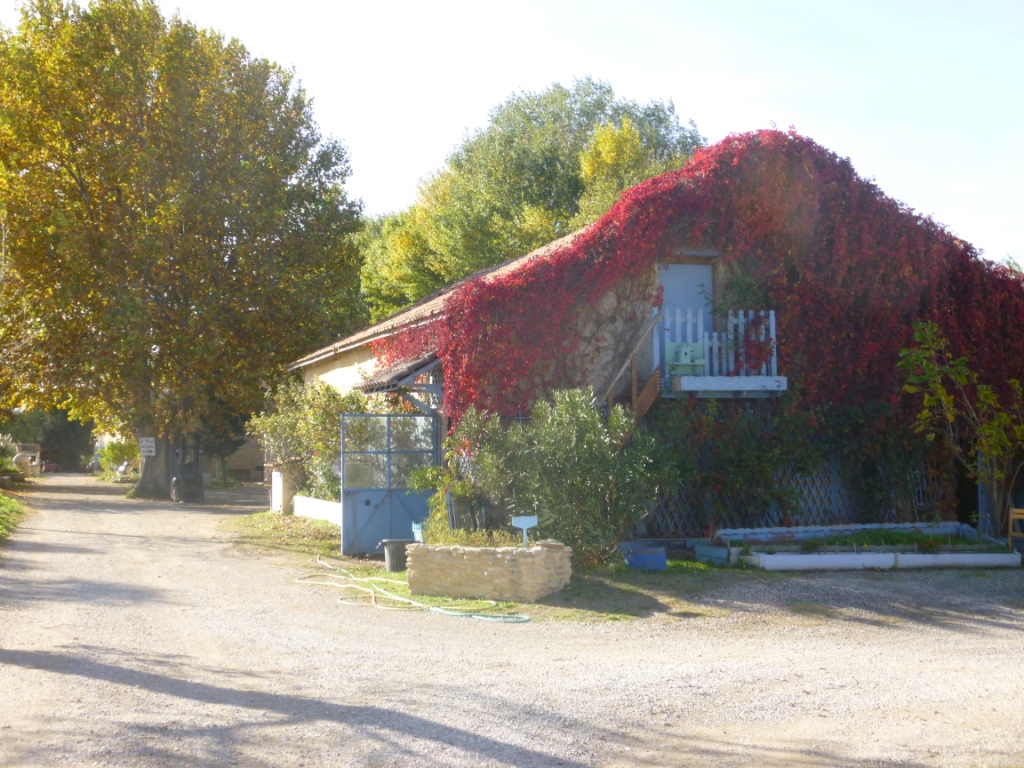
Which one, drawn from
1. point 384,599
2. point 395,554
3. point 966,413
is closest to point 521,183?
point 966,413

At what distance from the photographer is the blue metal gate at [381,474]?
1570 cm

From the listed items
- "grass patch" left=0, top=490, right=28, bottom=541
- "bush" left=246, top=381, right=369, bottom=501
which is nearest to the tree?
"bush" left=246, top=381, right=369, bottom=501

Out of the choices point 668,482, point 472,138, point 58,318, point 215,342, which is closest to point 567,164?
point 472,138

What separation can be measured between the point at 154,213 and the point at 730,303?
61.9 ft

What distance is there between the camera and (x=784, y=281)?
1527 centimetres

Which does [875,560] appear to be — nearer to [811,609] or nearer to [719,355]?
[811,609]

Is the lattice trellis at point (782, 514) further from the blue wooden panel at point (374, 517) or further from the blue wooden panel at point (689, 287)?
the blue wooden panel at point (374, 517)

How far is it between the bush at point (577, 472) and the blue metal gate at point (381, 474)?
328 centimetres

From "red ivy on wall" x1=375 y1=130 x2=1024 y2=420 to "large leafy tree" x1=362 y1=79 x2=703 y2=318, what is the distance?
708 inches

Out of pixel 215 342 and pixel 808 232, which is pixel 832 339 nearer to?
pixel 808 232

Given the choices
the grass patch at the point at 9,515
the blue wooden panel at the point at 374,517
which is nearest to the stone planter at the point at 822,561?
the blue wooden panel at the point at 374,517

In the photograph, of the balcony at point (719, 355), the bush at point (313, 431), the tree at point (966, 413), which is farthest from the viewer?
the bush at point (313, 431)

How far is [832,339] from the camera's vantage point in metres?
15.4

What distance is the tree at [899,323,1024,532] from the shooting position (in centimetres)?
1503
